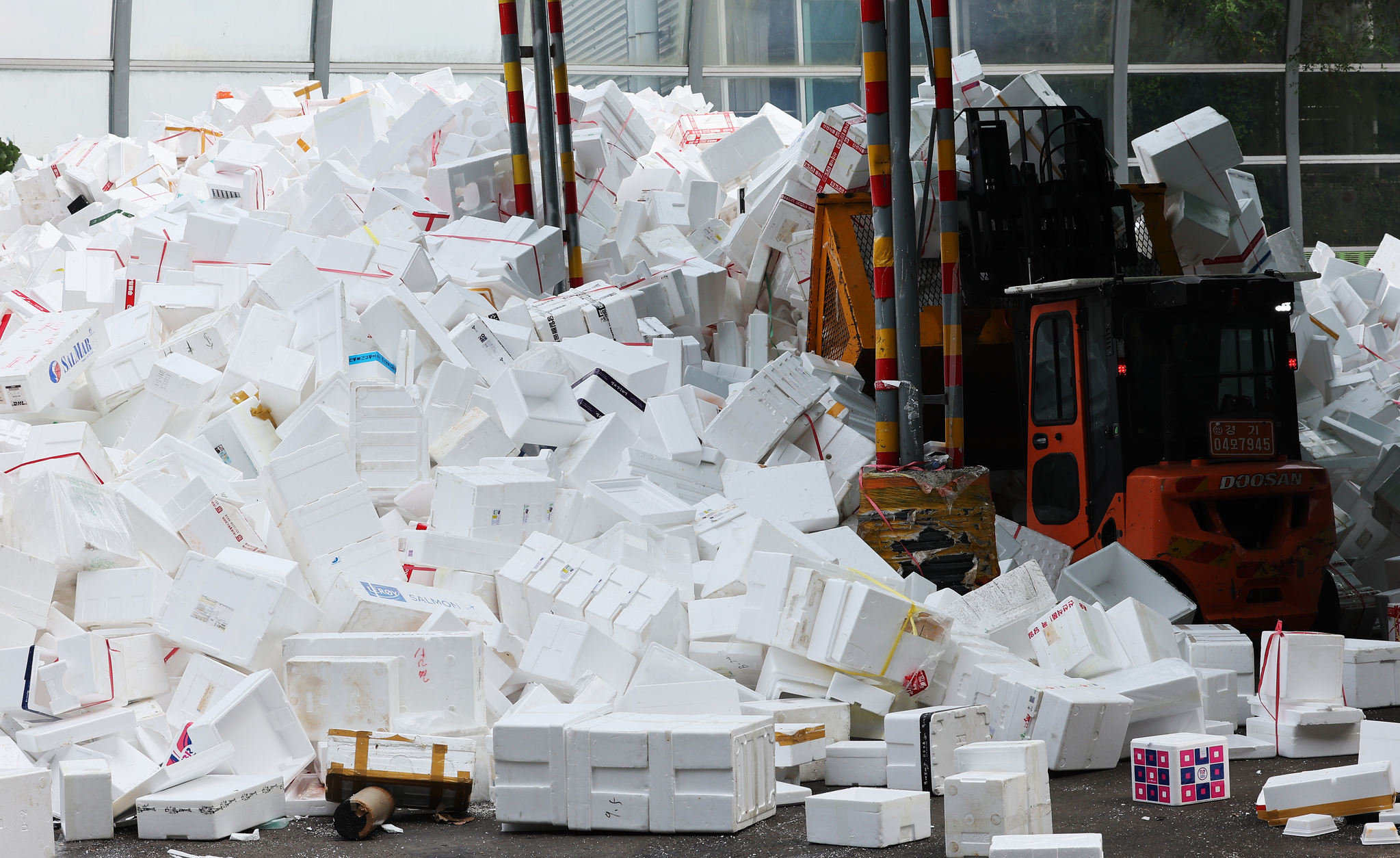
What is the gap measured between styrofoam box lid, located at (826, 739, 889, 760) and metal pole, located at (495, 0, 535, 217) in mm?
5294

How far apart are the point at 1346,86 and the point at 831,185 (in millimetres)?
8742

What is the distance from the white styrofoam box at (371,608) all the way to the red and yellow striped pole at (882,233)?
2544mm

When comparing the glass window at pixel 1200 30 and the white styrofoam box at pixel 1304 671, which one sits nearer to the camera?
the white styrofoam box at pixel 1304 671

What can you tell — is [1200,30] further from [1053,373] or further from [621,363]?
[621,363]

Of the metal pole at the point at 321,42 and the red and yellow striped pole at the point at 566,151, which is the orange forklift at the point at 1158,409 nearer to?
the red and yellow striped pole at the point at 566,151

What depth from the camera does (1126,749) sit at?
183 inches

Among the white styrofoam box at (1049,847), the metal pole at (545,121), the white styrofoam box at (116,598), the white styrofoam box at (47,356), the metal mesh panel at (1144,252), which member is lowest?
the white styrofoam box at (1049,847)

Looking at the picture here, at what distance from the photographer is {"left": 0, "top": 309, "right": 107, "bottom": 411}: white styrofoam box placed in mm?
6098

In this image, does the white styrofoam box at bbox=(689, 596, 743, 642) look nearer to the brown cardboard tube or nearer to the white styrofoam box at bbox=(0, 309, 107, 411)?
the brown cardboard tube

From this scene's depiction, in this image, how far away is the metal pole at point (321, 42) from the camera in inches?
507

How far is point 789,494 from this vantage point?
20.9 feet

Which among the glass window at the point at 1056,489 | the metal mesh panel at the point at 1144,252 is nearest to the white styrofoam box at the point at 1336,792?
the glass window at the point at 1056,489

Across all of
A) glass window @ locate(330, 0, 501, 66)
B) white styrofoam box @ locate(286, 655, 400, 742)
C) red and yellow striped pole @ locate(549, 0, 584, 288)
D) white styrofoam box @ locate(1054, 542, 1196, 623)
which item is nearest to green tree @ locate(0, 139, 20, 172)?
glass window @ locate(330, 0, 501, 66)

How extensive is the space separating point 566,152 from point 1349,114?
31.3 feet
